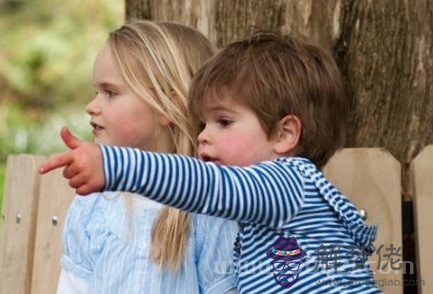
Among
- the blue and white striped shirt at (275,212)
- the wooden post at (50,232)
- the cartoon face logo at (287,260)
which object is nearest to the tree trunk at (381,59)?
the blue and white striped shirt at (275,212)

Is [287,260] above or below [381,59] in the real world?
below

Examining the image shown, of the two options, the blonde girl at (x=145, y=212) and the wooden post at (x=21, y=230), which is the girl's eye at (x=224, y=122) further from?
the wooden post at (x=21, y=230)

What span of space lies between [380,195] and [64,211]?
105 centimetres

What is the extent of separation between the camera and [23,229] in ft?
10.5

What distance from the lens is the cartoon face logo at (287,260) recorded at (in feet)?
7.57

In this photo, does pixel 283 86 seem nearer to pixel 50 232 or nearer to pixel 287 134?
pixel 287 134

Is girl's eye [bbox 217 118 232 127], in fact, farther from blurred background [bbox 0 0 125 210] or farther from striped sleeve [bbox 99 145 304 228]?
blurred background [bbox 0 0 125 210]

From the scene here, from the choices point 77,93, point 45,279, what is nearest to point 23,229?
point 45,279

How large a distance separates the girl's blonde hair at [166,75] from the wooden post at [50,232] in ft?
1.68

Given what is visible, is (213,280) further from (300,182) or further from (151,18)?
(151,18)

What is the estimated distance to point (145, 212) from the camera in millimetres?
2795

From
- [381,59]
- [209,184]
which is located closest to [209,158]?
→ [209,184]

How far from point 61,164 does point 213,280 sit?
3.19ft

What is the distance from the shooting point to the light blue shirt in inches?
106
